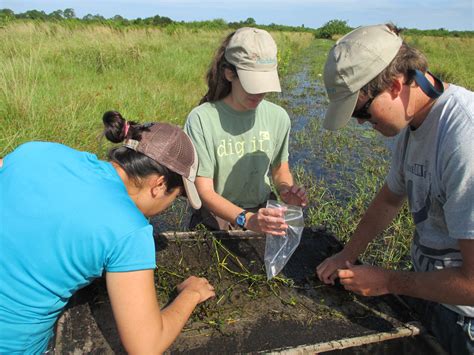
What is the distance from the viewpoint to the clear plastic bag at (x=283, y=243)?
6.44 ft

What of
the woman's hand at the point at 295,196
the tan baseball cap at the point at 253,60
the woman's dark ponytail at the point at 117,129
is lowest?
the woman's hand at the point at 295,196

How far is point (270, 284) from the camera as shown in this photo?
1.89m

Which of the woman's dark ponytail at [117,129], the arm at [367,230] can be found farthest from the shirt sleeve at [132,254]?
the arm at [367,230]

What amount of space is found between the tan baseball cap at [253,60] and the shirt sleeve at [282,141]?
37 cm

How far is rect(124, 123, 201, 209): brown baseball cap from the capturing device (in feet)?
4.32

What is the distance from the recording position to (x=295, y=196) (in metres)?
2.17

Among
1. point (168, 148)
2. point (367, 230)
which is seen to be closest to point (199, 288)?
point (168, 148)

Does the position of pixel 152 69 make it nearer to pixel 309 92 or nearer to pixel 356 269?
pixel 309 92

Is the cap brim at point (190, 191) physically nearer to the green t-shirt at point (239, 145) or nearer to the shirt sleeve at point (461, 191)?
the green t-shirt at point (239, 145)

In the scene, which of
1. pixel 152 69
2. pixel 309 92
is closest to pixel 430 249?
pixel 152 69

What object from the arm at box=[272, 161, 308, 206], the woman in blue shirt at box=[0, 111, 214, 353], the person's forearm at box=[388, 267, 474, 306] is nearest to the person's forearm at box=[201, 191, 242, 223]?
the arm at box=[272, 161, 308, 206]

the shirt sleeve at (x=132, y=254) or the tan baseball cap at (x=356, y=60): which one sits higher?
the tan baseball cap at (x=356, y=60)

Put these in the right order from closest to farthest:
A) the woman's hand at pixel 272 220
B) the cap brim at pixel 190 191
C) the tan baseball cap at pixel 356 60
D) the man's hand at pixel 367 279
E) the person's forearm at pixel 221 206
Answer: the tan baseball cap at pixel 356 60 → the cap brim at pixel 190 191 → the man's hand at pixel 367 279 → the woman's hand at pixel 272 220 → the person's forearm at pixel 221 206

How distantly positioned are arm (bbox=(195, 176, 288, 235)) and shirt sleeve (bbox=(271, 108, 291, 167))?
0.51 m
